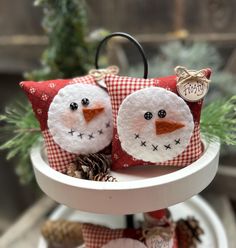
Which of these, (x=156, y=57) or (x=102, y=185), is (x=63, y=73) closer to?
(x=156, y=57)

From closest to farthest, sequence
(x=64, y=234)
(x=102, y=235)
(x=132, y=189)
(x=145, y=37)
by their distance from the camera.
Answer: (x=132, y=189) → (x=102, y=235) → (x=64, y=234) → (x=145, y=37)

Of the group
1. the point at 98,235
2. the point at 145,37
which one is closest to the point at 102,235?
the point at 98,235

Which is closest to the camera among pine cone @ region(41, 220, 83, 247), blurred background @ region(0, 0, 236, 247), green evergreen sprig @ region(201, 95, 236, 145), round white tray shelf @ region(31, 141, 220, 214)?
round white tray shelf @ region(31, 141, 220, 214)

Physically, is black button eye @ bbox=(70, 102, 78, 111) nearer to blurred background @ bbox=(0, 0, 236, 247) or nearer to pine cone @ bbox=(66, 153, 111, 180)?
pine cone @ bbox=(66, 153, 111, 180)

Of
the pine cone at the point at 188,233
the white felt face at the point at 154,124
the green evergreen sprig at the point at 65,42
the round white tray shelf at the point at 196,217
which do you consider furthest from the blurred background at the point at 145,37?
the white felt face at the point at 154,124

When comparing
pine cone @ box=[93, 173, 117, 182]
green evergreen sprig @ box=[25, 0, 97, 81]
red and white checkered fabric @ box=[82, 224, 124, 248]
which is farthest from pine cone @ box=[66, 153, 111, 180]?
green evergreen sprig @ box=[25, 0, 97, 81]

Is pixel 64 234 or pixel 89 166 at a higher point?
pixel 89 166

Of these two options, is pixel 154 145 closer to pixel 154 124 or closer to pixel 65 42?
pixel 154 124
